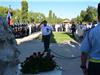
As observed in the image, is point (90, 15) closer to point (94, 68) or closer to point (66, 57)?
point (66, 57)

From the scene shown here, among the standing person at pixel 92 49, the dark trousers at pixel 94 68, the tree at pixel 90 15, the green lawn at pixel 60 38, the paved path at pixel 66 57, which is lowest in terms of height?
the tree at pixel 90 15

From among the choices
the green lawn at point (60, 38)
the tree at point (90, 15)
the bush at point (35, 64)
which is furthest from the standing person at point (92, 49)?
the tree at point (90, 15)

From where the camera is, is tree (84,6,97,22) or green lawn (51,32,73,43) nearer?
green lawn (51,32,73,43)

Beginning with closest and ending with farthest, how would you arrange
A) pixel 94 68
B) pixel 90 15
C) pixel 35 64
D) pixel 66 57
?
pixel 94 68, pixel 35 64, pixel 66 57, pixel 90 15

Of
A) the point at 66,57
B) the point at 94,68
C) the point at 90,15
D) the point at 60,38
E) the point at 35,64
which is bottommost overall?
the point at 90,15

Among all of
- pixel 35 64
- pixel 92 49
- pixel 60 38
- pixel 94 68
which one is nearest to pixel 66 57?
pixel 35 64

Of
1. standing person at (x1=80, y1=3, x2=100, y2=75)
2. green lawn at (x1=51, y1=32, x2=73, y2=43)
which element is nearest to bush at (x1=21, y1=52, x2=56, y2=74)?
standing person at (x1=80, y1=3, x2=100, y2=75)

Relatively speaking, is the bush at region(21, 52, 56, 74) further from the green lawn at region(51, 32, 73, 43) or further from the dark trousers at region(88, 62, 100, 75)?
the green lawn at region(51, 32, 73, 43)

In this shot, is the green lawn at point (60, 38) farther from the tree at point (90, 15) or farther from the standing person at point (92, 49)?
the tree at point (90, 15)

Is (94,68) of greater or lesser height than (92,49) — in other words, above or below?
below

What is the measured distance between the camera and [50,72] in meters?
13.4

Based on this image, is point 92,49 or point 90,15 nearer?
point 92,49

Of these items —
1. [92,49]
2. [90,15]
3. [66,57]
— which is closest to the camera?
[92,49]

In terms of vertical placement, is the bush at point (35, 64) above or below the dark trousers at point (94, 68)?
below
